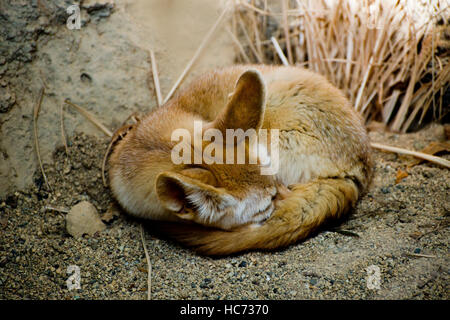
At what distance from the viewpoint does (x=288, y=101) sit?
322 cm

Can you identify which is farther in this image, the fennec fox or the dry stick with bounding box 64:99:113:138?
the dry stick with bounding box 64:99:113:138

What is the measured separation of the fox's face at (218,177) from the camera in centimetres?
240

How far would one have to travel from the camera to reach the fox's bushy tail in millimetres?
2670

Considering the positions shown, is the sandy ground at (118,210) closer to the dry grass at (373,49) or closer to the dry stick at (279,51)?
the dry grass at (373,49)

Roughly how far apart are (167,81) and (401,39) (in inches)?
101

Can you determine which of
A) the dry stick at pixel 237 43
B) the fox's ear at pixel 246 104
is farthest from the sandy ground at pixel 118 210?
the fox's ear at pixel 246 104

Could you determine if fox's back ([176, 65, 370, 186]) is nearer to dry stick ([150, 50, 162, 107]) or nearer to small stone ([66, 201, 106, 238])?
dry stick ([150, 50, 162, 107])

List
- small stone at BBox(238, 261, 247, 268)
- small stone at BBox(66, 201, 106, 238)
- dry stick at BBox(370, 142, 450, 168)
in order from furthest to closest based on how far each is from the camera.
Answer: dry stick at BBox(370, 142, 450, 168) < small stone at BBox(66, 201, 106, 238) < small stone at BBox(238, 261, 247, 268)

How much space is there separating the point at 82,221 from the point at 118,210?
37cm

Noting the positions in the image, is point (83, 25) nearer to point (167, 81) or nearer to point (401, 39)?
point (167, 81)

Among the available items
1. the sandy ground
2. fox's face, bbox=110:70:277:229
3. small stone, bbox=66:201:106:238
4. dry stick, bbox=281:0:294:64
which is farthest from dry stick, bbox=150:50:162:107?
dry stick, bbox=281:0:294:64

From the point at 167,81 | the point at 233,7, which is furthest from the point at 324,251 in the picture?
the point at 233,7

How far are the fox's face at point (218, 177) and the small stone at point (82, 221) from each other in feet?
1.36

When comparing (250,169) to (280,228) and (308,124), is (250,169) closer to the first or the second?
(280,228)
